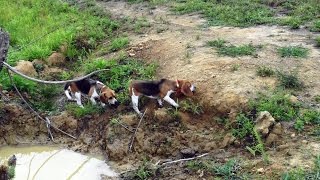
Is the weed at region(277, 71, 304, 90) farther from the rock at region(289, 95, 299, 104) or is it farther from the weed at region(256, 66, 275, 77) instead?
the rock at region(289, 95, 299, 104)

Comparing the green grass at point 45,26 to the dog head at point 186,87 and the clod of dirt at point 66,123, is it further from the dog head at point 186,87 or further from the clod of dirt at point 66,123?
the dog head at point 186,87

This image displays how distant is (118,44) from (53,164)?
359 cm

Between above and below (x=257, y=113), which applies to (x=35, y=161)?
below

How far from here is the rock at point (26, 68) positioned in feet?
29.5

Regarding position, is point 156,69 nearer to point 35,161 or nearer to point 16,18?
point 35,161

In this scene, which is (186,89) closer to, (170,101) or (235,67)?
(170,101)

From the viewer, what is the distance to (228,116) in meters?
7.13

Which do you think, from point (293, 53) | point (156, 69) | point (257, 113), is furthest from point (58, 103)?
point (293, 53)

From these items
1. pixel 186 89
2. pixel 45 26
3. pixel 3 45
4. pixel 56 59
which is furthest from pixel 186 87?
pixel 45 26

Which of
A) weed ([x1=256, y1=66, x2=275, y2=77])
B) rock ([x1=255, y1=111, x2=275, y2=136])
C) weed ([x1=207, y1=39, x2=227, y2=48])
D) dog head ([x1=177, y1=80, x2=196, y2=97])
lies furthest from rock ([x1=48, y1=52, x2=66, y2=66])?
rock ([x1=255, y1=111, x2=275, y2=136])

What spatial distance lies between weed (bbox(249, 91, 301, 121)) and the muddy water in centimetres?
223

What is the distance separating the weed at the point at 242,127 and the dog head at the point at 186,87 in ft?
2.92

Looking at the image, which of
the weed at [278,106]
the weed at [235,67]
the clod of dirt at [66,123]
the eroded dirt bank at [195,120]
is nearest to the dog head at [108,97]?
the eroded dirt bank at [195,120]

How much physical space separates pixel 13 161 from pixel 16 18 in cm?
737
